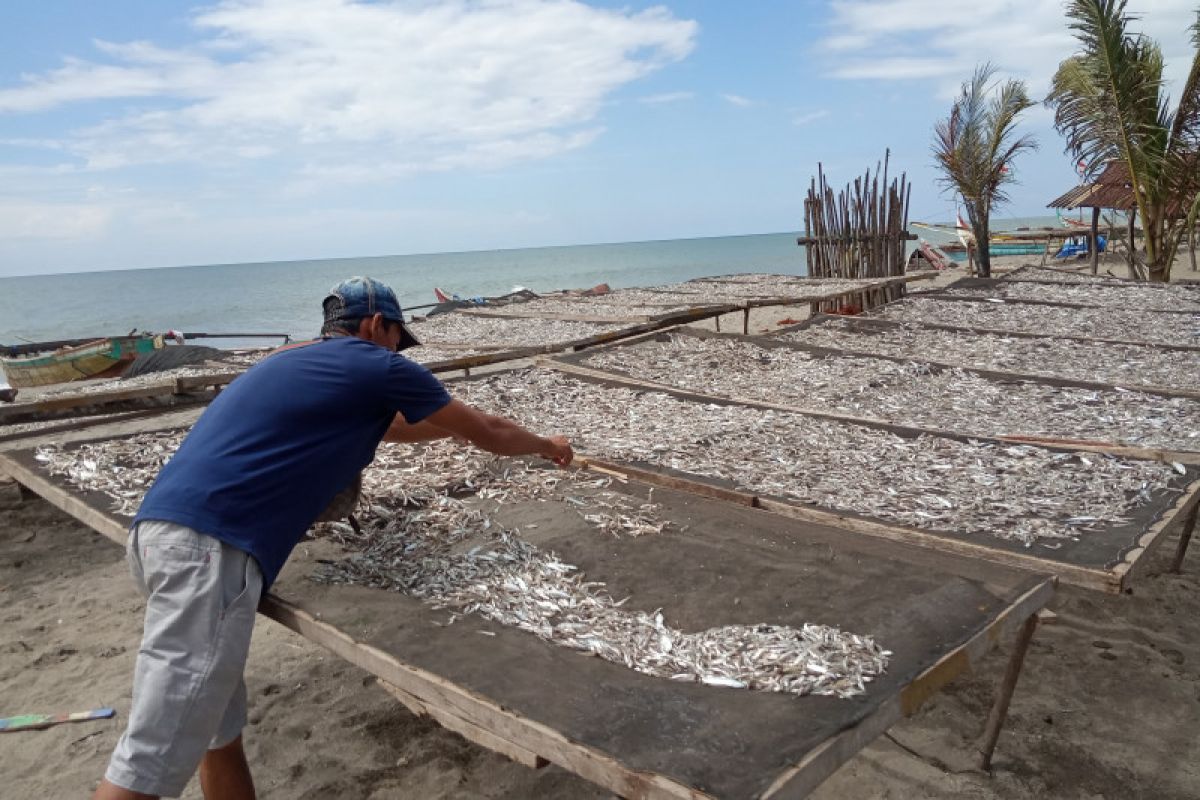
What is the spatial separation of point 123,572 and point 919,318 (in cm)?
817

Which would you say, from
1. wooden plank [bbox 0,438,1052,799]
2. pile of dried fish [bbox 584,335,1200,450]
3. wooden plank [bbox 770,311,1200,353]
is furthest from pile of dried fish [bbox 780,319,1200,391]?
wooden plank [bbox 0,438,1052,799]

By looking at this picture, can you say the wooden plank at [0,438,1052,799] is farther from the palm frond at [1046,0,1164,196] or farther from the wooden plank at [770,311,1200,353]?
the palm frond at [1046,0,1164,196]

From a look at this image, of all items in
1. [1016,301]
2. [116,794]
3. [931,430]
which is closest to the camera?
[116,794]

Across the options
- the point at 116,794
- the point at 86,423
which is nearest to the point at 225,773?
the point at 116,794

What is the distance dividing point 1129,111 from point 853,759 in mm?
12870

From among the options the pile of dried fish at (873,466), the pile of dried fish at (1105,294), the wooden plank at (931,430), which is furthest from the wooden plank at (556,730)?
the pile of dried fish at (1105,294)

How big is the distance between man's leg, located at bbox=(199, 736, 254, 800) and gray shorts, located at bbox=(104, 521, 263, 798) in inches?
17.1

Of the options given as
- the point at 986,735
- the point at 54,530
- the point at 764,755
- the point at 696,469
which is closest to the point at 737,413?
the point at 696,469

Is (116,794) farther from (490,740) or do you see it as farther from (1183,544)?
(1183,544)

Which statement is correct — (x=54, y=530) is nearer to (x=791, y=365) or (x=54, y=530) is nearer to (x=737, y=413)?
(x=737, y=413)

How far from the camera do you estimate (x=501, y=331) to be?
10.3m

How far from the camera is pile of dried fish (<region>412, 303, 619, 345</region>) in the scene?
939 centimetres

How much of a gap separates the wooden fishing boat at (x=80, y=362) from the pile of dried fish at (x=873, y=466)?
12.1 metres

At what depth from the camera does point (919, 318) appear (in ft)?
31.1
